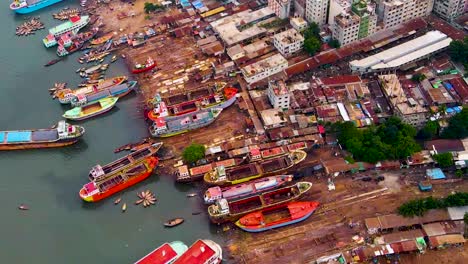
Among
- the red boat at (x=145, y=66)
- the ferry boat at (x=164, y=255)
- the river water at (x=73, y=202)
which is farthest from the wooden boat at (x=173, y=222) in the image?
the red boat at (x=145, y=66)

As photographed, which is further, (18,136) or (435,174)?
(18,136)

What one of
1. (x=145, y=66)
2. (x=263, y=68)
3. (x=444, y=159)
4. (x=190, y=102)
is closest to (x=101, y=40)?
(x=145, y=66)

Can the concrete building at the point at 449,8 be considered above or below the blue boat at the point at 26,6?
above

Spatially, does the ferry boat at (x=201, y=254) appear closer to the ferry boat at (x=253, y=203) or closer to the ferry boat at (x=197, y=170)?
the ferry boat at (x=253, y=203)

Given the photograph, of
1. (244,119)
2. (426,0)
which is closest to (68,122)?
(244,119)

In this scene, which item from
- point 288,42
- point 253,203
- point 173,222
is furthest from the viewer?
point 288,42

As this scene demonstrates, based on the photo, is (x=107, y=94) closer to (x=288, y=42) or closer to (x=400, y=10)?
(x=288, y=42)
